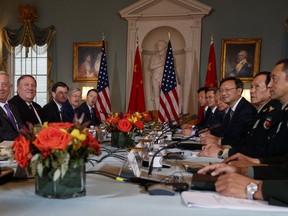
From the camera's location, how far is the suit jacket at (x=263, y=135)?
2.27m

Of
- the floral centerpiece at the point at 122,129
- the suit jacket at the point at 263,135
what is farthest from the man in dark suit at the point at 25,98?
the suit jacket at the point at 263,135

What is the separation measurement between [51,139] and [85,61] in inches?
278

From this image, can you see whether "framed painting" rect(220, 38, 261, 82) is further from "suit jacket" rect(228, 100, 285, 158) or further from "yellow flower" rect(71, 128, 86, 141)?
"yellow flower" rect(71, 128, 86, 141)

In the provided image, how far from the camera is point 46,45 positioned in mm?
7957

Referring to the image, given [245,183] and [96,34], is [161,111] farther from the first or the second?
[245,183]

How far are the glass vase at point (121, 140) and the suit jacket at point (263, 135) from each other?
0.85 metres

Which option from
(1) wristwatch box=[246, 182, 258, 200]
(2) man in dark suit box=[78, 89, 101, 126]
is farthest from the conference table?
(2) man in dark suit box=[78, 89, 101, 126]

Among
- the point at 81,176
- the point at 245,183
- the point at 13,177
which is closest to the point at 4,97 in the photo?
the point at 13,177

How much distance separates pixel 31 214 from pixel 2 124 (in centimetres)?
264

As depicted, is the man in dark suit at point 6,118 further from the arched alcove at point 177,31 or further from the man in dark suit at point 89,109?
the arched alcove at point 177,31

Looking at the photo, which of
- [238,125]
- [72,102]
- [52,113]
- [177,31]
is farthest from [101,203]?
[177,31]

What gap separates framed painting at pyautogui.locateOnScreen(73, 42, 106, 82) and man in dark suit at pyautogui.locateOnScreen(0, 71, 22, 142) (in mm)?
4197

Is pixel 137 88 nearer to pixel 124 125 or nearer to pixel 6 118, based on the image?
pixel 6 118

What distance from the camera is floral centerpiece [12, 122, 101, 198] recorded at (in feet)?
3.44
